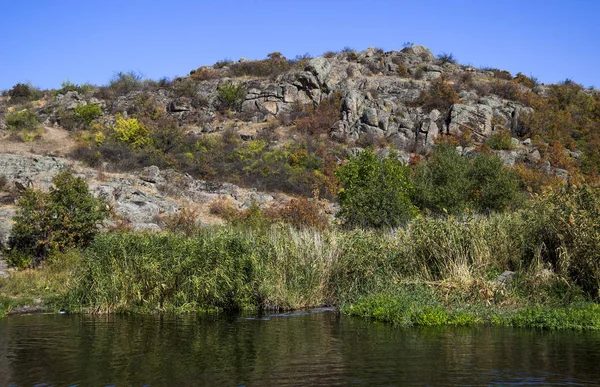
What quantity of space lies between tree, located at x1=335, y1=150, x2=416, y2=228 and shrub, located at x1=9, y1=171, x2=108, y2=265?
1215 centimetres

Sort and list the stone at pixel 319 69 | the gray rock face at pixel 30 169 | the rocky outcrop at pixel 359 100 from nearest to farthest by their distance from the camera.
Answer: the gray rock face at pixel 30 169 → the rocky outcrop at pixel 359 100 → the stone at pixel 319 69

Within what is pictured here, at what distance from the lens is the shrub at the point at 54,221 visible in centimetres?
2522

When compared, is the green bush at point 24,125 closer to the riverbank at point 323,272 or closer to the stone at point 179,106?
the stone at point 179,106

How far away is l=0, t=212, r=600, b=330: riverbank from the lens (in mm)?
17047

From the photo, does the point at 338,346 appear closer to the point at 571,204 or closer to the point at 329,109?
the point at 571,204

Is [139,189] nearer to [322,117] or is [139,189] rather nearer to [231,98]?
[322,117]

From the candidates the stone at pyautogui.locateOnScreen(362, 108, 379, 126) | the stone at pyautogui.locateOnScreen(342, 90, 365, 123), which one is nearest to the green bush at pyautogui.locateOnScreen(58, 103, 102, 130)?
the stone at pyautogui.locateOnScreen(342, 90, 365, 123)

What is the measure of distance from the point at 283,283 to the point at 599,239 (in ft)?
29.2

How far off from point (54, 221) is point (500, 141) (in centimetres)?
4098

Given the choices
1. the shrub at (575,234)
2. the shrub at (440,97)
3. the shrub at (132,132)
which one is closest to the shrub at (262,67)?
the shrub at (440,97)

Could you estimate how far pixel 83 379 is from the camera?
10258mm

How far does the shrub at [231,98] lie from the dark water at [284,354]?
167 ft

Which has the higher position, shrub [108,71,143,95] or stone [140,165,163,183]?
shrub [108,71,143,95]

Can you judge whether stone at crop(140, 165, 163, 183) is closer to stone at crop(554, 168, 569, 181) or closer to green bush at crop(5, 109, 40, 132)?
green bush at crop(5, 109, 40, 132)
